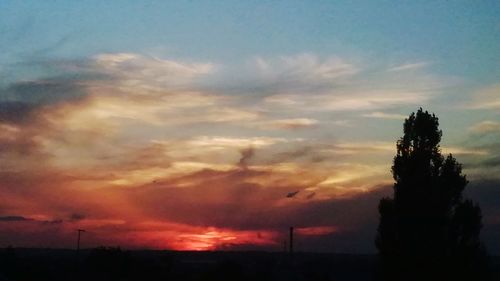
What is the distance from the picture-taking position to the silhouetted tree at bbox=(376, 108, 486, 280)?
43.8 metres

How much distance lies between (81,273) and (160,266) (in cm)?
895

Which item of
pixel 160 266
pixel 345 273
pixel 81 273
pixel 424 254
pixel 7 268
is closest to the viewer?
pixel 424 254

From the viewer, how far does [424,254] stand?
144 ft

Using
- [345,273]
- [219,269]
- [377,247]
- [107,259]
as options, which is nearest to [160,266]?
[107,259]

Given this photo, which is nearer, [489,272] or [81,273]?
[489,272]

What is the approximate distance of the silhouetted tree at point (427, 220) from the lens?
4381cm

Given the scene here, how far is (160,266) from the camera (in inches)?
2965

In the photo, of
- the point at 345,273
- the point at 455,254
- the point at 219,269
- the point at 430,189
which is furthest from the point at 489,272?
the point at 345,273

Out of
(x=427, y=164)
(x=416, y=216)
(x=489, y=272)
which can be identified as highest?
(x=427, y=164)

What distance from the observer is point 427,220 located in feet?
146

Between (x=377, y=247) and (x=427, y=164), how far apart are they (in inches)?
228

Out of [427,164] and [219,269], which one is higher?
[427,164]

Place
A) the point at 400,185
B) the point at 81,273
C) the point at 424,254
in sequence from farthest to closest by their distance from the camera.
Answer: the point at 81,273
the point at 400,185
the point at 424,254

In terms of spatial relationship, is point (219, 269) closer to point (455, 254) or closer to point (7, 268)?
point (7, 268)
